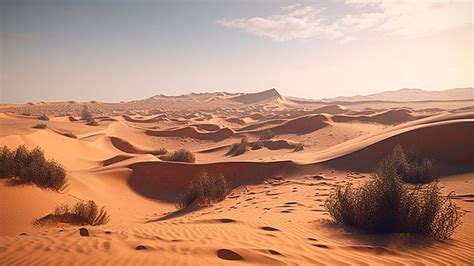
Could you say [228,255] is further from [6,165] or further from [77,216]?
[6,165]

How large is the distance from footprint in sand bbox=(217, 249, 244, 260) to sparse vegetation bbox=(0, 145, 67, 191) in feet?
22.7

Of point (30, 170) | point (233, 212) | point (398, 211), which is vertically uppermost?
point (398, 211)

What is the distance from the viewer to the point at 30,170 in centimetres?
880

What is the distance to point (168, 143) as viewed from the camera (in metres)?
28.3

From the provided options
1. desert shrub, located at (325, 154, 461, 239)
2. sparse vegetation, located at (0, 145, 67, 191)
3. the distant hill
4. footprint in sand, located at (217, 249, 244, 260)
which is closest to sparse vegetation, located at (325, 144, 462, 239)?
desert shrub, located at (325, 154, 461, 239)

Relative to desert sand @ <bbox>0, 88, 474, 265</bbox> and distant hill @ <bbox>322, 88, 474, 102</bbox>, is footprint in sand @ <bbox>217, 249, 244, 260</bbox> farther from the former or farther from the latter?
distant hill @ <bbox>322, 88, 474, 102</bbox>

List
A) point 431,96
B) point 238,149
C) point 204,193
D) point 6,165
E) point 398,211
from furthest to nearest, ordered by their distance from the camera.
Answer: point 431,96, point 238,149, point 204,193, point 6,165, point 398,211

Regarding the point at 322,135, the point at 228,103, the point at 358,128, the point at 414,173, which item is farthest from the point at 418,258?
the point at 228,103

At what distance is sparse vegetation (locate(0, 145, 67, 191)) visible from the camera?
8.68m

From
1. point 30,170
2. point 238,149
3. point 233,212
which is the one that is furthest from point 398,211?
point 238,149

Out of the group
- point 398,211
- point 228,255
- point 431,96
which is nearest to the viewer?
point 228,255

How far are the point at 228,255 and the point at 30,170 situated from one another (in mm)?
7143

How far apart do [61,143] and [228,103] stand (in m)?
75.6

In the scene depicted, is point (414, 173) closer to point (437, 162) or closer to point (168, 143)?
point (437, 162)
